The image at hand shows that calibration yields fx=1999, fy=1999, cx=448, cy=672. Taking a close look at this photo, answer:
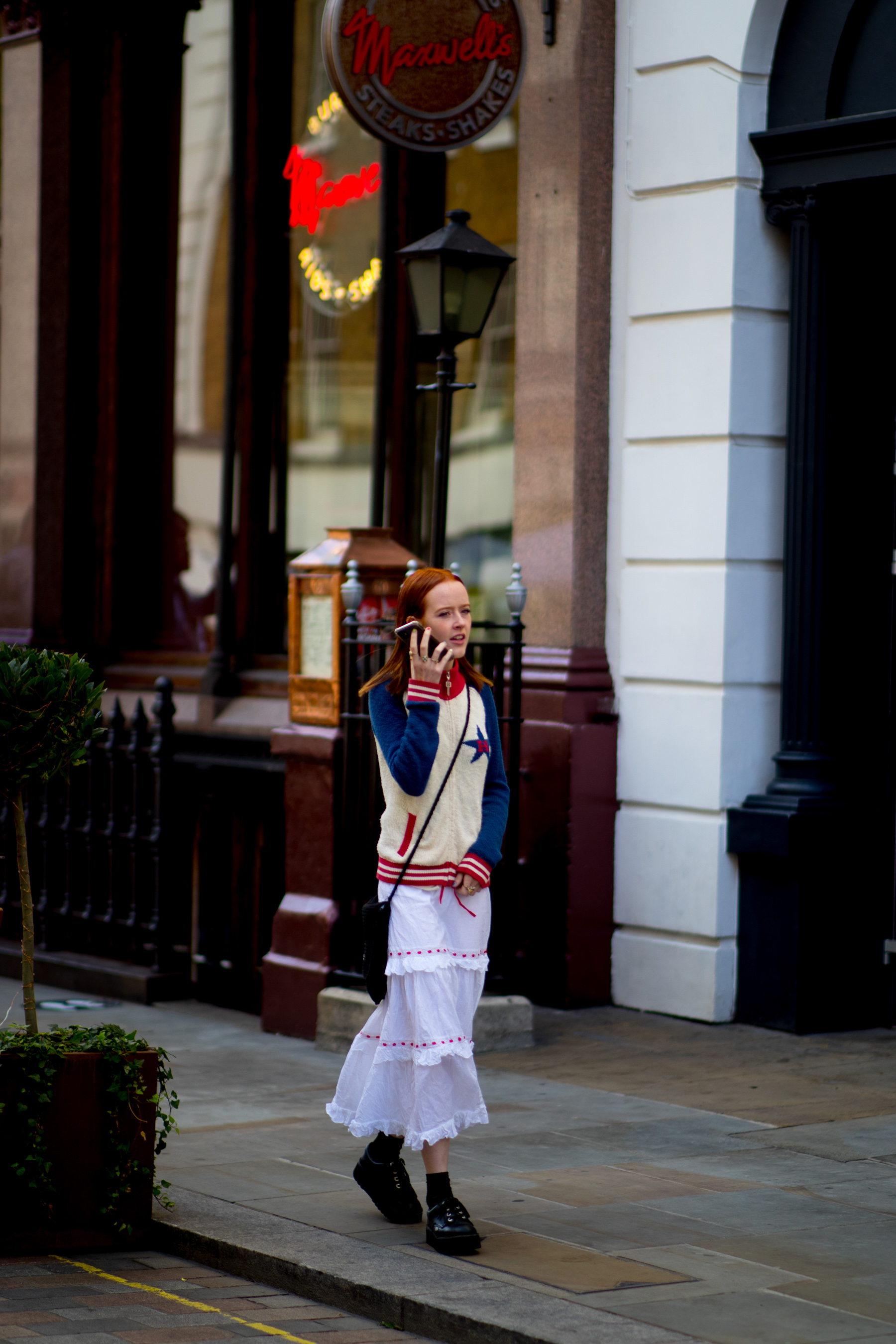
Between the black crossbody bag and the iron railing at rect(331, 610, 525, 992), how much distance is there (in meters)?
2.73

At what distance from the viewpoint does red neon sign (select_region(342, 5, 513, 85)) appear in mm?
8508

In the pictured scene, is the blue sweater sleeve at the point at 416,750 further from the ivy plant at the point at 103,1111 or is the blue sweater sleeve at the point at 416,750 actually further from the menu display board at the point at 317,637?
the menu display board at the point at 317,637

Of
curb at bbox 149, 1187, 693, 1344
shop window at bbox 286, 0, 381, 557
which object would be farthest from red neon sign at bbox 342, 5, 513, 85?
curb at bbox 149, 1187, 693, 1344

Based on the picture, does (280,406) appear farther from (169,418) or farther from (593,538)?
(593,538)

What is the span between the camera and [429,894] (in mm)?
5645

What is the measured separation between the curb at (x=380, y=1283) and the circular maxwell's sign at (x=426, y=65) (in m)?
4.73

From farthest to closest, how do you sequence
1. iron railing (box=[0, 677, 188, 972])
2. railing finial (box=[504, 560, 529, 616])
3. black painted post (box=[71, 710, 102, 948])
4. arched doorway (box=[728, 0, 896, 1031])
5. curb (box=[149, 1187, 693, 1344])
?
black painted post (box=[71, 710, 102, 948]), iron railing (box=[0, 677, 188, 972]), arched doorway (box=[728, 0, 896, 1031]), railing finial (box=[504, 560, 529, 616]), curb (box=[149, 1187, 693, 1344])

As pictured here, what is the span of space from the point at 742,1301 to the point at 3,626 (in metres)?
9.01

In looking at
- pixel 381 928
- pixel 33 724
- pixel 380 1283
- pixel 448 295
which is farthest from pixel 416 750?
pixel 448 295

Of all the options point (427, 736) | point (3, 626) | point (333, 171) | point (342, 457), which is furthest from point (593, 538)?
point (3, 626)

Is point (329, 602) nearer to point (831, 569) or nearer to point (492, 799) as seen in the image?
point (831, 569)

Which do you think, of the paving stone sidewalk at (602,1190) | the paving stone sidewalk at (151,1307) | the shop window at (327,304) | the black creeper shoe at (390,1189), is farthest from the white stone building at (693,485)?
the paving stone sidewalk at (151,1307)

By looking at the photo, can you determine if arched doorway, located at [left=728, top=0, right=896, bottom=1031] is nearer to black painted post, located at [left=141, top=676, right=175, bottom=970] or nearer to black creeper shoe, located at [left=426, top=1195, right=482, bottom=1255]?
black painted post, located at [left=141, top=676, right=175, bottom=970]

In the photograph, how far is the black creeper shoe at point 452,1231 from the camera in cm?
540
